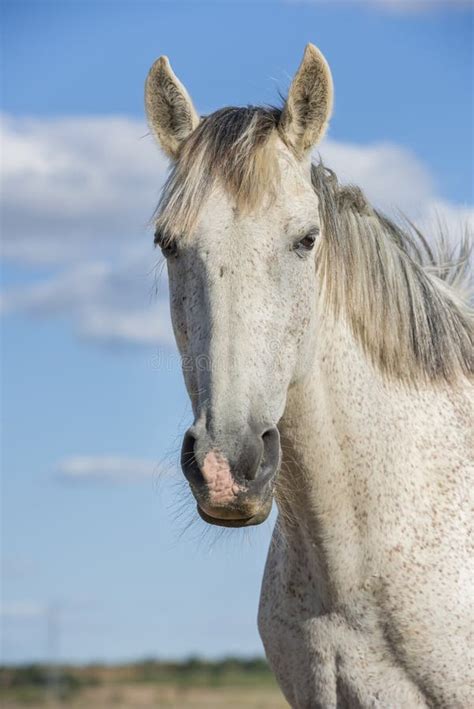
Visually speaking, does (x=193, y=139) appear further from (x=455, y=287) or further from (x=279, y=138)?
(x=455, y=287)

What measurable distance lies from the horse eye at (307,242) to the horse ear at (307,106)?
1.70 ft

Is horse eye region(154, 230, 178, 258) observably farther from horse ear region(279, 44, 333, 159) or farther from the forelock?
horse ear region(279, 44, 333, 159)

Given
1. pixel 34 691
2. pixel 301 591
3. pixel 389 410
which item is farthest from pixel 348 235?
pixel 34 691

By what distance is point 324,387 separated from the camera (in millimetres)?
5340

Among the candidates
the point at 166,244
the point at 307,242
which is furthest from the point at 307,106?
the point at 166,244

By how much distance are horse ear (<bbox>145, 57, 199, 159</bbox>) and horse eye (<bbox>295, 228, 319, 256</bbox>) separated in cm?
93

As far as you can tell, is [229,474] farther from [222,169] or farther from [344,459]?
[222,169]

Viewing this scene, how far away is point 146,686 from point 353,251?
35.8 m

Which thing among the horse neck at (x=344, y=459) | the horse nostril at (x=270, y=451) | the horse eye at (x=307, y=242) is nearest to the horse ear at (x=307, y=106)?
the horse eye at (x=307, y=242)

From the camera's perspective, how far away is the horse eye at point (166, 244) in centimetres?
504

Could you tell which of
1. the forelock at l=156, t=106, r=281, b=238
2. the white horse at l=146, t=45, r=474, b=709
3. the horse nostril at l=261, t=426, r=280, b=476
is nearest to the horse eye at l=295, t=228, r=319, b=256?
the white horse at l=146, t=45, r=474, b=709

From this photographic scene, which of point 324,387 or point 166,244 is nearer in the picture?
point 166,244

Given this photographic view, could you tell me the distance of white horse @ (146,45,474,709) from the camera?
15.8 feet

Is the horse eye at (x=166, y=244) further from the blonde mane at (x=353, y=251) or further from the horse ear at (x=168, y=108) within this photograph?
the horse ear at (x=168, y=108)
